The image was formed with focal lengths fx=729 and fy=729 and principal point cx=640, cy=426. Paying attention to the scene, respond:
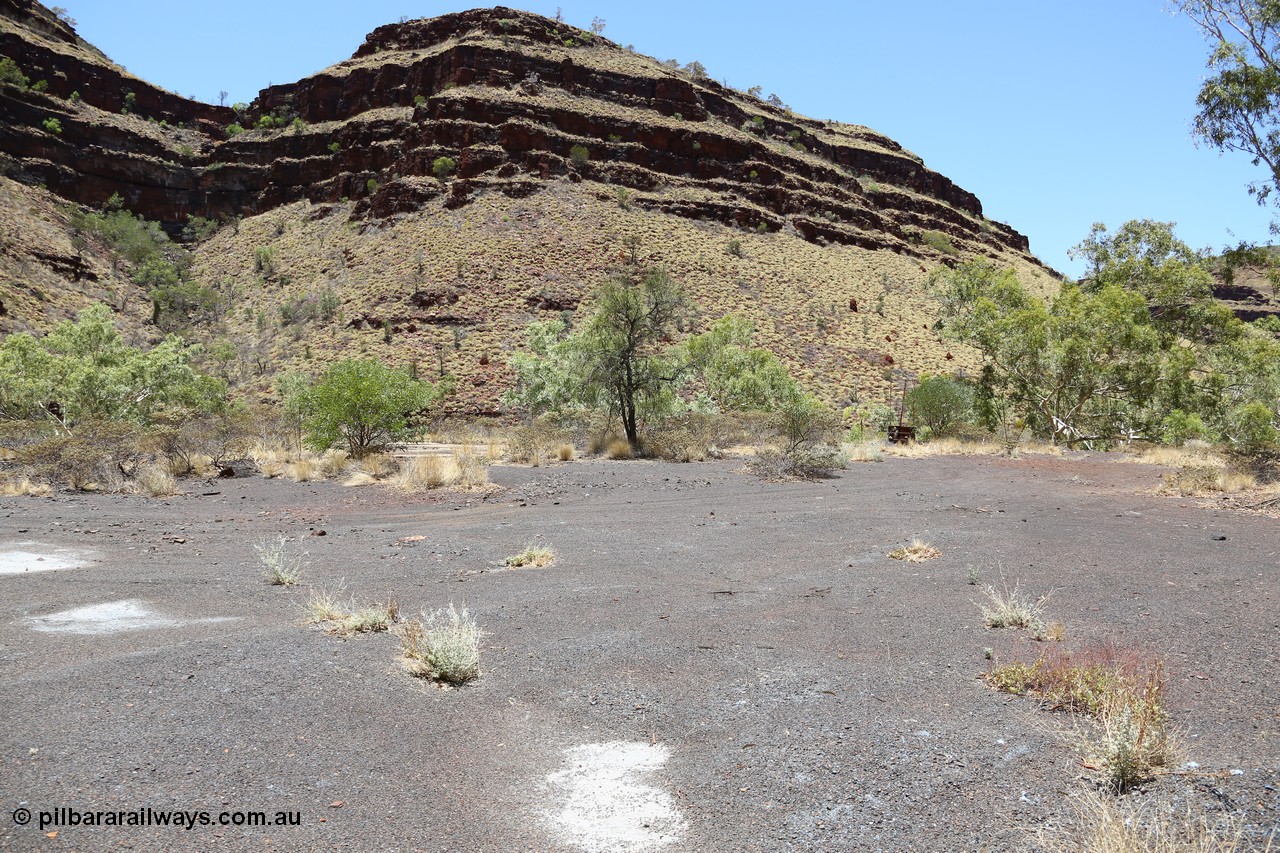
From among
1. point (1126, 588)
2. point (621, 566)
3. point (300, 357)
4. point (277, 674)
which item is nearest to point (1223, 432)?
point (1126, 588)

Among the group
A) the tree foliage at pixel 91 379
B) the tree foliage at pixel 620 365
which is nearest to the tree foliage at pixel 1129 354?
the tree foliage at pixel 620 365

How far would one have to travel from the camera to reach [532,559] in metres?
8.95

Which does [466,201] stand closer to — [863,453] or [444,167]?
[444,167]

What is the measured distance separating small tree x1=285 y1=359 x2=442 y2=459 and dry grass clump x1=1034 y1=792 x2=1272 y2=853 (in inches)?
734

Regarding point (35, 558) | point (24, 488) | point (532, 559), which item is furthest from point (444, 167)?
point (532, 559)

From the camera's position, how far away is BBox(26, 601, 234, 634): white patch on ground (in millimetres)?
5770

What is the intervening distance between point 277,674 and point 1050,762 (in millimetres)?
4556

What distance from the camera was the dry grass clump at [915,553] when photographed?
8871 mm

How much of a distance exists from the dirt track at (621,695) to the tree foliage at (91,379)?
48.1 feet

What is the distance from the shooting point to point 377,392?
19359mm

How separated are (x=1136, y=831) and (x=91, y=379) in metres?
26.7

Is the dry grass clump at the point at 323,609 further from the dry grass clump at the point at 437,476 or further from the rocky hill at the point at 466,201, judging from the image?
the rocky hill at the point at 466,201

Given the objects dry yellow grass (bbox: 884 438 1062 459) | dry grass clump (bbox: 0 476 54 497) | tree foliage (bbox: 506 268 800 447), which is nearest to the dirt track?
dry grass clump (bbox: 0 476 54 497)

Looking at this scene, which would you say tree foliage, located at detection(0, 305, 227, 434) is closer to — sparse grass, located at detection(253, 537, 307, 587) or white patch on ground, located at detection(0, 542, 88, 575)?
white patch on ground, located at detection(0, 542, 88, 575)
